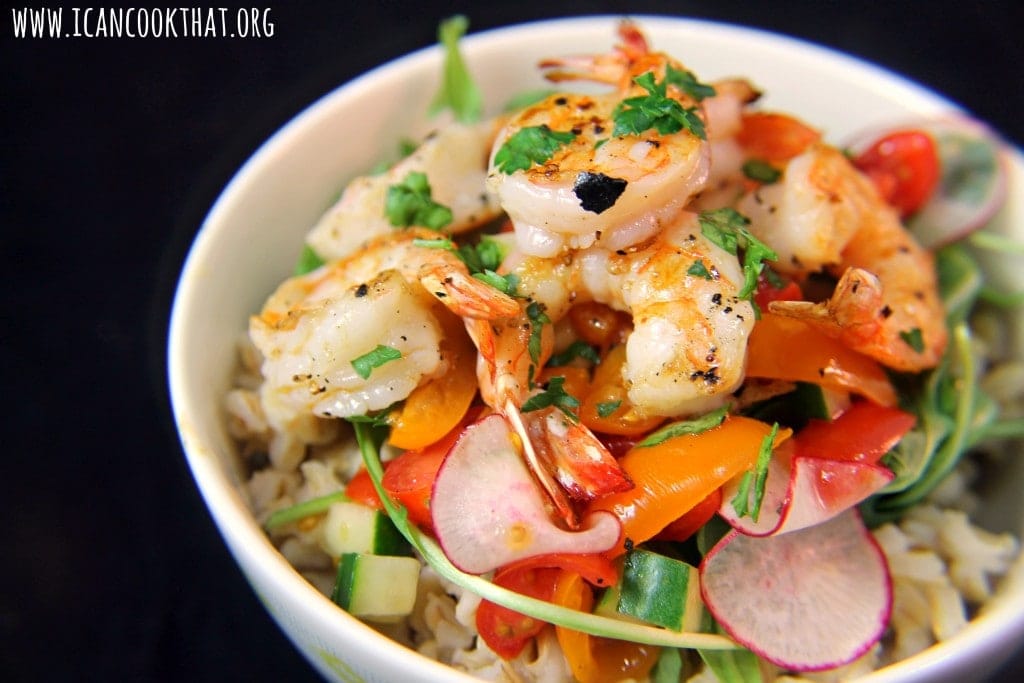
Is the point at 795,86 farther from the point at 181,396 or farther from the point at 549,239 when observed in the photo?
the point at 181,396

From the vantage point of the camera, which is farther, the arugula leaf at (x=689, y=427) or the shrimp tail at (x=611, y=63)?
the shrimp tail at (x=611, y=63)

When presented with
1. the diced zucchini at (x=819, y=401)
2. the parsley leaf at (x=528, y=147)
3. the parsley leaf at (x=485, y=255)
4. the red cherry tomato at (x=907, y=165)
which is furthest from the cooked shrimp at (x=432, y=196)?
the red cherry tomato at (x=907, y=165)

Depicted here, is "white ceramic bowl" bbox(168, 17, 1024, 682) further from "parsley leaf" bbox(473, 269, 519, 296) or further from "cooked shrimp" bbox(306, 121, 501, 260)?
"parsley leaf" bbox(473, 269, 519, 296)

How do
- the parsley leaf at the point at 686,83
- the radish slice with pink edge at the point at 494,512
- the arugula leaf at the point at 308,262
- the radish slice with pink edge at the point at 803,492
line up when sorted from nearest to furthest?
the radish slice with pink edge at the point at 494,512, the radish slice with pink edge at the point at 803,492, the parsley leaf at the point at 686,83, the arugula leaf at the point at 308,262

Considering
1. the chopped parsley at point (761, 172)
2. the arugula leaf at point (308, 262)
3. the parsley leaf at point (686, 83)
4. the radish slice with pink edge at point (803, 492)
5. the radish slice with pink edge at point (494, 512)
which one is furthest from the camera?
the arugula leaf at point (308, 262)

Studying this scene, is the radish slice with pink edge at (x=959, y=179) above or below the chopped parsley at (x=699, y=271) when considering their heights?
below

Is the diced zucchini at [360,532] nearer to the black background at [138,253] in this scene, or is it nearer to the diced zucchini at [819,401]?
the black background at [138,253]
